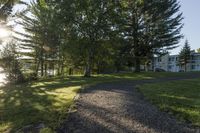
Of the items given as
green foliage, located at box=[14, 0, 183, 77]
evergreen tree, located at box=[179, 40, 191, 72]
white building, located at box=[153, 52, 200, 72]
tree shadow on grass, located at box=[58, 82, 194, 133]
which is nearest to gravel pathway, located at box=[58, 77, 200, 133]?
tree shadow on grass, located at box=[58, 82, 194, 133]

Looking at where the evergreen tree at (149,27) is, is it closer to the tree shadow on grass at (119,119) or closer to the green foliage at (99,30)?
the green foliage at (99,30)

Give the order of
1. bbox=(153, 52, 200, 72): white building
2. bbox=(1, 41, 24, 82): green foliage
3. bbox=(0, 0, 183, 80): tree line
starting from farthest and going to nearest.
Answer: bbox=(153, 52, 200, 72): white building, bbox=(1, 41, 24, 82): green foliage, bbox=(0, 0, 183, 80): tree line

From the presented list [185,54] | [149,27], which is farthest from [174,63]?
[149,27]

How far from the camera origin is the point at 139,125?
6.59 m

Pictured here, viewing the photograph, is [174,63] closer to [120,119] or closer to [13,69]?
[13,69]

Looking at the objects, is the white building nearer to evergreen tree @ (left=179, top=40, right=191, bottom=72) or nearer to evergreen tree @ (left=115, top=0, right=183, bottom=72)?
evergreen tree @ (left=179, top=40, right=191, bottom=72)

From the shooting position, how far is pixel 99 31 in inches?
949

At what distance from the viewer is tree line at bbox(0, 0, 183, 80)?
2352 cm

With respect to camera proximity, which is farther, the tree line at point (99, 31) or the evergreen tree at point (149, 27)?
the evergreen tree at point (149, 27)

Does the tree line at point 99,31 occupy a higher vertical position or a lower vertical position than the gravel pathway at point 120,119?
higher

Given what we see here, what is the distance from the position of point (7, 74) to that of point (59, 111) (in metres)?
21.3

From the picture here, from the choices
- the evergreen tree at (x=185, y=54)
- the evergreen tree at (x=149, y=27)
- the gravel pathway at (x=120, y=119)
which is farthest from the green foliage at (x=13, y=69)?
the evergreen tree at (x=185, y=54)

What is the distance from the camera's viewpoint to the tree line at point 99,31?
23.5 meters

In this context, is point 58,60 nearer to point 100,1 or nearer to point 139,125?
point 100,1
